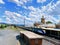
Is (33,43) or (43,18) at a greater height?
(43,18)

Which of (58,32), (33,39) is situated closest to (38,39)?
(33,39)

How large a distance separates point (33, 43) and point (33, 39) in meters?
0.37

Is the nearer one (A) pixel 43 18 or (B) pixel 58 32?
(B) pixel 58 32

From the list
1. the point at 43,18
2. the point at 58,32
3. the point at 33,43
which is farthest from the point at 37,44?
the point at 43,18

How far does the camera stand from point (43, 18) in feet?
382

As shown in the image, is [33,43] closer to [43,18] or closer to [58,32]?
[58,32]

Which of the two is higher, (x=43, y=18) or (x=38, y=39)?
(x=43, y=18)

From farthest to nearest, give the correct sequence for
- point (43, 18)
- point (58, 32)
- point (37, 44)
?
1. point (43, 18)
2. point (58, 32)
3. point (37, 44)

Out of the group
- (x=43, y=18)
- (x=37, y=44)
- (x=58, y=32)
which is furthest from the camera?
(x=43, y=18)

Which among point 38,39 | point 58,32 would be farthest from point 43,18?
point 38,39

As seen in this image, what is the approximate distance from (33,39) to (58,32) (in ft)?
55.7

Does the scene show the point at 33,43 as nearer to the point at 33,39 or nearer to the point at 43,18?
the point at 33,39

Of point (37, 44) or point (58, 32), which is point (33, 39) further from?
point (58, 32)

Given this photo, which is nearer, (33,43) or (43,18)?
(33,43)
